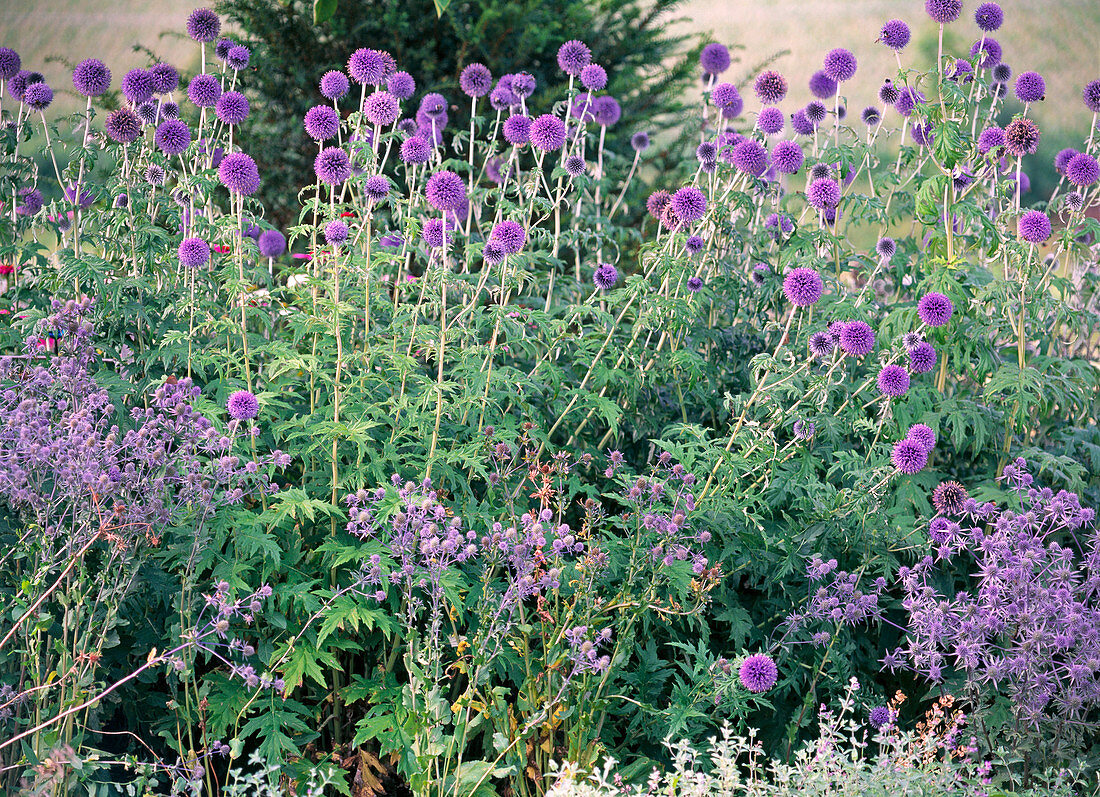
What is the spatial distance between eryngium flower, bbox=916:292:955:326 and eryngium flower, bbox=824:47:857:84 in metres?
1.67

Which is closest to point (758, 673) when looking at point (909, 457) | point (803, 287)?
point (909, 457)

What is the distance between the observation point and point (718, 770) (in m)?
2.79

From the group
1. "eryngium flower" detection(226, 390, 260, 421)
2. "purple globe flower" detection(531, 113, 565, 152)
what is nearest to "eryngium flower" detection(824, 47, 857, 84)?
"purple globe flower" detection(531, 113, 565, 152)

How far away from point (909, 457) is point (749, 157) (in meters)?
1.55

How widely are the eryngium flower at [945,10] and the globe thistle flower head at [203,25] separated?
3.30 metres

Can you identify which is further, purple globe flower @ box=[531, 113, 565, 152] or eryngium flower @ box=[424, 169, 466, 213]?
purple globe flower @ box=[531, 113, 565, 152]

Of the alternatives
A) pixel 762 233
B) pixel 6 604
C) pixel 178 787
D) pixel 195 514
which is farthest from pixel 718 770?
pixel 762 233

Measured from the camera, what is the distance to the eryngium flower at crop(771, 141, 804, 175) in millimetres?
4738

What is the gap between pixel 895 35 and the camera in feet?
16.6

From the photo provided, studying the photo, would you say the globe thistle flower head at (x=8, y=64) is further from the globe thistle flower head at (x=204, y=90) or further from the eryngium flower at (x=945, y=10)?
the eryngium flower at (x=945, y=10)

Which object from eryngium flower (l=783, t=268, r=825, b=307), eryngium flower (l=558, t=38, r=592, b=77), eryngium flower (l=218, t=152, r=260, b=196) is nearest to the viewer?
eryngium flower (l=218, t=152, r=260, b=196)

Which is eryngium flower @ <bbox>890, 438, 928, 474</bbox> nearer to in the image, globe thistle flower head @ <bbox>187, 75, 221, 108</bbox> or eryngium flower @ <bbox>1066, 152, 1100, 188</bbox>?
eryngium flower @ <bbox>1066, 152, 1100, 188</bbox>

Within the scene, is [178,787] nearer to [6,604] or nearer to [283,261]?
[6,604]

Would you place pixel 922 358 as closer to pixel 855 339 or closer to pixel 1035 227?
pixel 855 339
